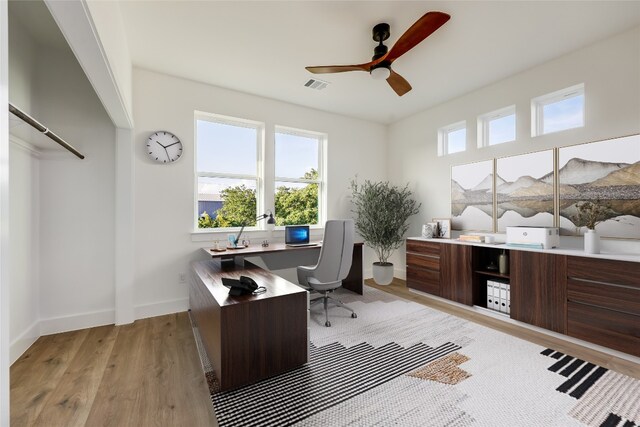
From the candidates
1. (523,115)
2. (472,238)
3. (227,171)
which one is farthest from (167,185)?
(523,115)

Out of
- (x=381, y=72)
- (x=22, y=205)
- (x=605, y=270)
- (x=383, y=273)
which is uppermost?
(x=381, y=72)

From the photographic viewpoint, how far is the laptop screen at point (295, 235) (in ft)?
12.9

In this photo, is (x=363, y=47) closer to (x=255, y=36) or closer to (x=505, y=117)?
(x=255, y=36)

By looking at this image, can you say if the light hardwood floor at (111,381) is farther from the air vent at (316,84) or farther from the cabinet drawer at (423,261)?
the air vent at (316,84)

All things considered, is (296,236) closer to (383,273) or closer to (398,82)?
(383,273)

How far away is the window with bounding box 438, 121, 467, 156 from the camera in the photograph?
13.8ft

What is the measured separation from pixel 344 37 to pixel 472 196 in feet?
8.90

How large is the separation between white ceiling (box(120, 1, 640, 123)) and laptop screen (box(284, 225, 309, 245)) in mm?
1930

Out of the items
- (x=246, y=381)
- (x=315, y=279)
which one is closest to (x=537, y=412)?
(x=246, y=381)

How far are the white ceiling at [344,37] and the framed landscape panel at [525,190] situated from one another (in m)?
1.11

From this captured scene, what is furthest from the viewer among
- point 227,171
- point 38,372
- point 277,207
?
point 277,207

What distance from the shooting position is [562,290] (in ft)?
8.71

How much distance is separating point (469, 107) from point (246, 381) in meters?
4.30

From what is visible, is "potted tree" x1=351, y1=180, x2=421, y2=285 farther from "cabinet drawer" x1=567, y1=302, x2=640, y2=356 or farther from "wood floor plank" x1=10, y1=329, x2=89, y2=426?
"wood floor plank" x1=10, y1=329, x2=89, y2=426
